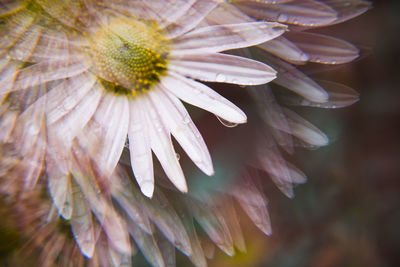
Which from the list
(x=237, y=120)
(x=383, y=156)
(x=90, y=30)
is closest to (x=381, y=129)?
(x=383, y=156)

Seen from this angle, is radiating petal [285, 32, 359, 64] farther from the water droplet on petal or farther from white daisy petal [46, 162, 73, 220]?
white daisy petal [46, 162, 73, 220]

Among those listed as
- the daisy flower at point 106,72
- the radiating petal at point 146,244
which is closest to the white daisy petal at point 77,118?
the daisy flower at point 106,72

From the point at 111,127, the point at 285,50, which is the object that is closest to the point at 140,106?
the point at 111,127

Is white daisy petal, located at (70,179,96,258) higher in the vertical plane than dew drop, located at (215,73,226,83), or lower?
lower

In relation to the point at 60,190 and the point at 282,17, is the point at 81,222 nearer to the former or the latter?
the point at 60,190

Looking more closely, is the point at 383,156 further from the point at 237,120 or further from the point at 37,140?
the point at 37,140

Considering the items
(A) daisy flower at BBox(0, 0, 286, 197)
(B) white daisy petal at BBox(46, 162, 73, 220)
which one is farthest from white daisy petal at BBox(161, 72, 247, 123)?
(B) white daisy petal at BBox(46, 162, 73, 220)

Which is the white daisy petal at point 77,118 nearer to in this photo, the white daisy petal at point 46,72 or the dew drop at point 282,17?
the white daisy petal at point 46,72
